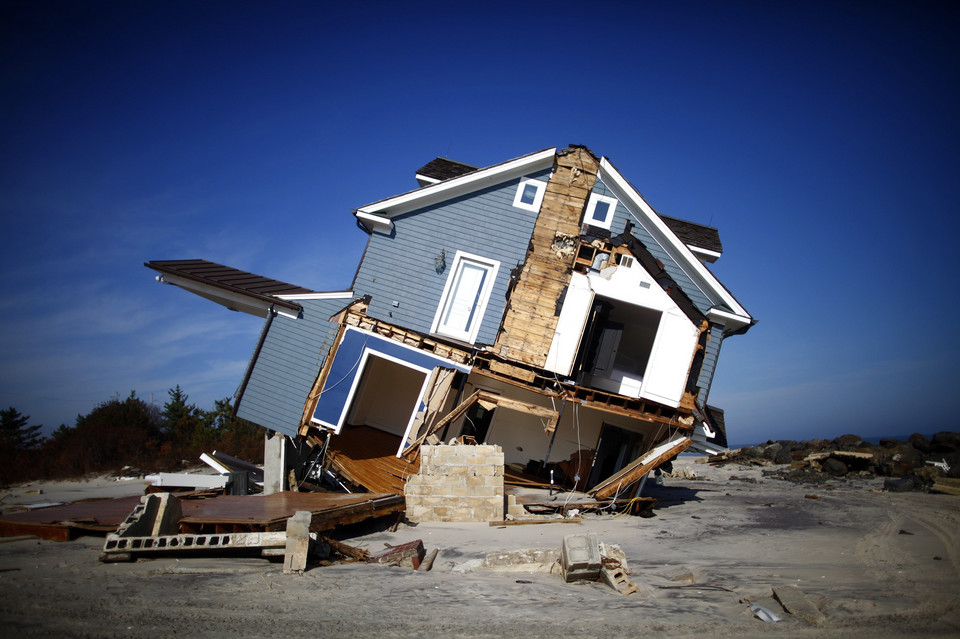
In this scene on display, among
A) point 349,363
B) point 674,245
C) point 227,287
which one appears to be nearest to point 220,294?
point 227,287

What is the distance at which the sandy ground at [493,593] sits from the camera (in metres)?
4.87

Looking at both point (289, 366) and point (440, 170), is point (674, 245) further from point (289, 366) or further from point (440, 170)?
point (289, 366)

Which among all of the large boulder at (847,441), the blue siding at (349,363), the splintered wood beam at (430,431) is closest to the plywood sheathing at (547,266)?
the blue siding at (349,363)

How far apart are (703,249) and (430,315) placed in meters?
9.68

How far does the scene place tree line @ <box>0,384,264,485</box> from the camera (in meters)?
21.7

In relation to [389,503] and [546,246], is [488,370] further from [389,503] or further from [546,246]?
[389,503]

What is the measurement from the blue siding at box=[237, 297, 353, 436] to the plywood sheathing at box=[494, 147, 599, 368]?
202 inches

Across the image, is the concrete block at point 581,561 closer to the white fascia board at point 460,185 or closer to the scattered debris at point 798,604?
the scattered debris at point 798,604

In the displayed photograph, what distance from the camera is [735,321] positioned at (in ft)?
48.6

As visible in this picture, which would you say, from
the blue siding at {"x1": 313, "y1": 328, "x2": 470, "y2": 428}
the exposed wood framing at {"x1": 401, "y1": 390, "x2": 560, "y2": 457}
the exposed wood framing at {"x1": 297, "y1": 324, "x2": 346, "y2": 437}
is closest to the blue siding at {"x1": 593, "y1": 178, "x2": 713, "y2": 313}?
the exposed wood framing at {"x1": 401, "y1": 390, "x2": 560, "y2": 457}

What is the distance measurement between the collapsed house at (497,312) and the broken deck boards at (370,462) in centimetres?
9

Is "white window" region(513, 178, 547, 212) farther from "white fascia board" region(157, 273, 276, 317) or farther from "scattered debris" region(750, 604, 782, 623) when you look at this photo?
"scattered debris" region(750, 604, 782, 623)

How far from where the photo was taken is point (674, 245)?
15.2 metres

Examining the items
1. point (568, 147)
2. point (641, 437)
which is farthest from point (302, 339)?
point (641, 437)
